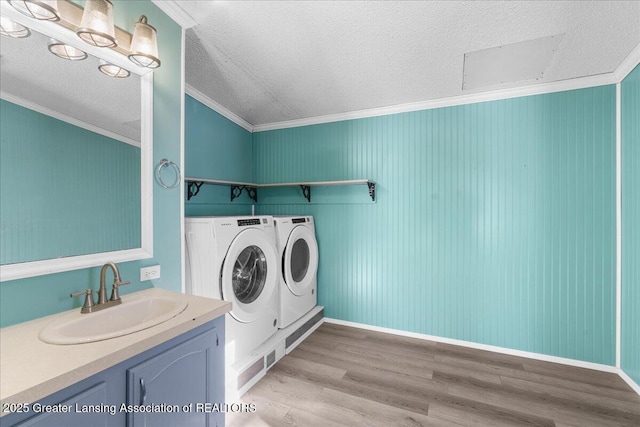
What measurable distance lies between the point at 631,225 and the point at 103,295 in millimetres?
3278

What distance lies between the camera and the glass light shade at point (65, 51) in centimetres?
112

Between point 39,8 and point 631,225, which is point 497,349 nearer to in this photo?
point 631,225

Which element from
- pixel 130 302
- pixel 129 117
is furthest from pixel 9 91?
pixel 130 302

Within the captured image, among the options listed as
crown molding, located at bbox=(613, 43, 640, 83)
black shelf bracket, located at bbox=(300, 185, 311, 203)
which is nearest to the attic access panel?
crown molding, located at bbox=(613, 43, 640, 83)

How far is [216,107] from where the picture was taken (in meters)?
2.71

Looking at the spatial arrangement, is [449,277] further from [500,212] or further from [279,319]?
[279,319]

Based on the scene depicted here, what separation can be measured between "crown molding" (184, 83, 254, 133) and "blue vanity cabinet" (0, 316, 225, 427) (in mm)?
2045

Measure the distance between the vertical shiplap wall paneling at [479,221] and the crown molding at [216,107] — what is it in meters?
0.65

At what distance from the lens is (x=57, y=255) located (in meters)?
1.12

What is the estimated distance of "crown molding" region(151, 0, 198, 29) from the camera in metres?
1.50

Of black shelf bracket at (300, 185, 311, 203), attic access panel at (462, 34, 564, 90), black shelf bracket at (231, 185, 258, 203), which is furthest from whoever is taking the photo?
black shelf bracket at (300, 185, 311, 203)

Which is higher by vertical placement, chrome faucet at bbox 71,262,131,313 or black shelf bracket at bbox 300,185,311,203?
black shelf bracket at bbox 300,185,311,203

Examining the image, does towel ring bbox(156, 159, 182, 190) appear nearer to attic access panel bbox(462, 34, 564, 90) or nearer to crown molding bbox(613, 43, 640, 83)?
attic access panel bbox(462, 34, 564, 90)

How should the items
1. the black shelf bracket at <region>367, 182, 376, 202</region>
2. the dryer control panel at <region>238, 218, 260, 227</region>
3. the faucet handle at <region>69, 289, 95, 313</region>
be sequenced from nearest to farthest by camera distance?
1. the faucet handle at <region>69, 289, 95, 313</region>
2. the dryer control panel at <region>238, 218, 260, 227</region>
3. the black shelf bracket at <region>367, 182, 376, 202</region>
